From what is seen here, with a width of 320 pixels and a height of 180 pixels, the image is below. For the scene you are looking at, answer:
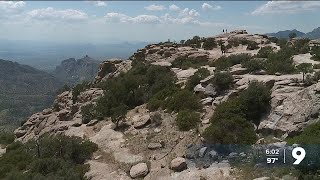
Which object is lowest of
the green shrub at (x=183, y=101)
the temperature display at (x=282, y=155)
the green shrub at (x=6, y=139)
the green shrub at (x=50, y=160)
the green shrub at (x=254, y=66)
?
the green shrub at (x=6, y=139)

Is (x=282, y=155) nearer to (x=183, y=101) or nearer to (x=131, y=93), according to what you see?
(x=183, y=101)

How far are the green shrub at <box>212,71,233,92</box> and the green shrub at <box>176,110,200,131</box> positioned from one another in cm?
507

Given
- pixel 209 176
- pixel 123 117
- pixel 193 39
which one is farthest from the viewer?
pixel 193 39

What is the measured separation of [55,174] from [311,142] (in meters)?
16.7

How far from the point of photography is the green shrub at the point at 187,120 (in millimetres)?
29672

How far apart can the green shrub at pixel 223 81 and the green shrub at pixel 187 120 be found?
5.07 meters

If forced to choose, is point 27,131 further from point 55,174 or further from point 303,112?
point 303,112

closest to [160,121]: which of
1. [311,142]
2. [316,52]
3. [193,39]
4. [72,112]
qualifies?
[311,142]

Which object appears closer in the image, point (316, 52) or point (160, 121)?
point (160, 121)

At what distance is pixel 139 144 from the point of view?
30.2 meters

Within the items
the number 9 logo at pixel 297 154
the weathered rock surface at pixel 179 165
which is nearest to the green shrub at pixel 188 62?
the weathered rock surface at pixel 179 165

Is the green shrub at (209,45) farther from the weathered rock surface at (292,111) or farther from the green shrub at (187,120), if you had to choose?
the weathered rock surface at (292,111)

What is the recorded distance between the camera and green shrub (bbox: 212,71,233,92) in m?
34.0

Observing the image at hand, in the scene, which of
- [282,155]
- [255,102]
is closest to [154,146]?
[255,102]
